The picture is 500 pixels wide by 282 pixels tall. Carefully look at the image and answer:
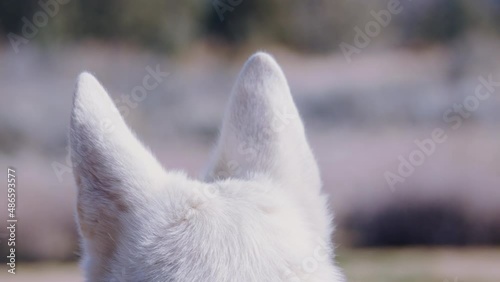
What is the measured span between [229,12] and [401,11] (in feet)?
5.30

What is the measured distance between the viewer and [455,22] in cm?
694

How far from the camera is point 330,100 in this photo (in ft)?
22.1

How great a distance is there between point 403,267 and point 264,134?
14.9 feet

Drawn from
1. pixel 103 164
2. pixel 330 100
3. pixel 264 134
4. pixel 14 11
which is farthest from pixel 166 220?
pixel 14 11

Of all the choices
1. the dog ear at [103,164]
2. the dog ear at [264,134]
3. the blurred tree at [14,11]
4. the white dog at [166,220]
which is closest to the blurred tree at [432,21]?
the blurred tree at [14,11]

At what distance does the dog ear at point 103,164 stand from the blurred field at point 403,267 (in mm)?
4303

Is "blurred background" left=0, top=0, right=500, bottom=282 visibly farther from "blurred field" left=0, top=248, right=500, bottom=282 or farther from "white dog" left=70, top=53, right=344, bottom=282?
"white dog" left=70, top=53, right=344, bottom=282

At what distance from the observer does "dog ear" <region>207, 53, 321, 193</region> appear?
1.79 metres

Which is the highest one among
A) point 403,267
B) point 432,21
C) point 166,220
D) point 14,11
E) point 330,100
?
point 14,11

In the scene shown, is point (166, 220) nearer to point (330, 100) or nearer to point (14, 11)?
point (330, 100)

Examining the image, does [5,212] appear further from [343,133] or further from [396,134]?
[396,134]

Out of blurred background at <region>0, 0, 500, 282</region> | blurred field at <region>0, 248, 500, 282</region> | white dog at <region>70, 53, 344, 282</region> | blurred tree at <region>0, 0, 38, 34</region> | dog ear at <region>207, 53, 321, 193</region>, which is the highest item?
blurred tree at <region>0, 0, 38, 34</region>

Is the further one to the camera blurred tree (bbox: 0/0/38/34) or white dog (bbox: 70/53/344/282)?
blurred tree (bbox: 0/0/38/34)

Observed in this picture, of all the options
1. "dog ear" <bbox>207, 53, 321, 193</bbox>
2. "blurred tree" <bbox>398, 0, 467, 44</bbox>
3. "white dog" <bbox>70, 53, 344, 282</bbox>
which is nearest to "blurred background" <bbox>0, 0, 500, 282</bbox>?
"blurred tree" <bbox>398, 0, 467, 44</bbox>
